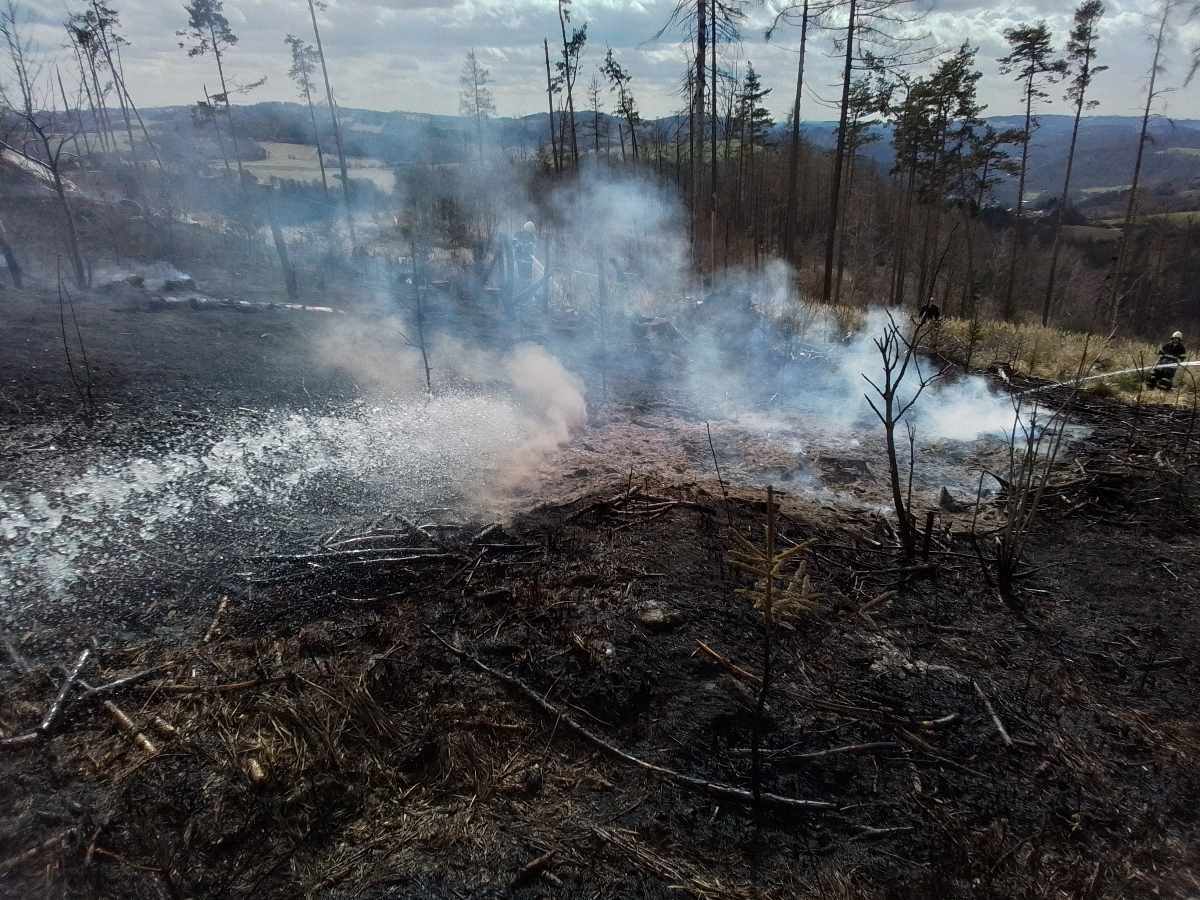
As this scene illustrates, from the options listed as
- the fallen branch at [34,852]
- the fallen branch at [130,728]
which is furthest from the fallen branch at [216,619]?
the fallen branch at [34,852]

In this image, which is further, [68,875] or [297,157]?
[297,157]

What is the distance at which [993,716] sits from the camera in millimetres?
3295

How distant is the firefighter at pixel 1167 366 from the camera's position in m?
9.07

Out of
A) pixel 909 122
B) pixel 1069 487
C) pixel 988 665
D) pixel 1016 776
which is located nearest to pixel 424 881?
pixel 1016 776

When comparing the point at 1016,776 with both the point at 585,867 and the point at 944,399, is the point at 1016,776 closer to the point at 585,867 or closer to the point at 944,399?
the point at 585,867

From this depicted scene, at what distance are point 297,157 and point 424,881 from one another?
39842mm

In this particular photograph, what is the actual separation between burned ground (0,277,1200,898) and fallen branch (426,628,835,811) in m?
0.02

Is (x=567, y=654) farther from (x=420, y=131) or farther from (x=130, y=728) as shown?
(x=420, y=131)

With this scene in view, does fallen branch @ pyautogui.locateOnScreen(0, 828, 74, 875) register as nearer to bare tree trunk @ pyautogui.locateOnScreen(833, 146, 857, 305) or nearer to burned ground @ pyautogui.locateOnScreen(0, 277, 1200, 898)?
burned ground @ pyautogui.locateOnScreen(0, 277, 1200, 898)

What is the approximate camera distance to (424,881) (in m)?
2.55

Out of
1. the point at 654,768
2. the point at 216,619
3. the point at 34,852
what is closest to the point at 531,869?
the point at 654,768

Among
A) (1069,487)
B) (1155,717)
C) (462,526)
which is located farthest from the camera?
(1069,487)

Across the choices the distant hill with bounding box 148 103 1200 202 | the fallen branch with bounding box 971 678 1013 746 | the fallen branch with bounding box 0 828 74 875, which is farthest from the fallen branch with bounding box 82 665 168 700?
the distant hill with bounding box 148 103 1200 202

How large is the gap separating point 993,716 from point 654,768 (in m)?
1.97
